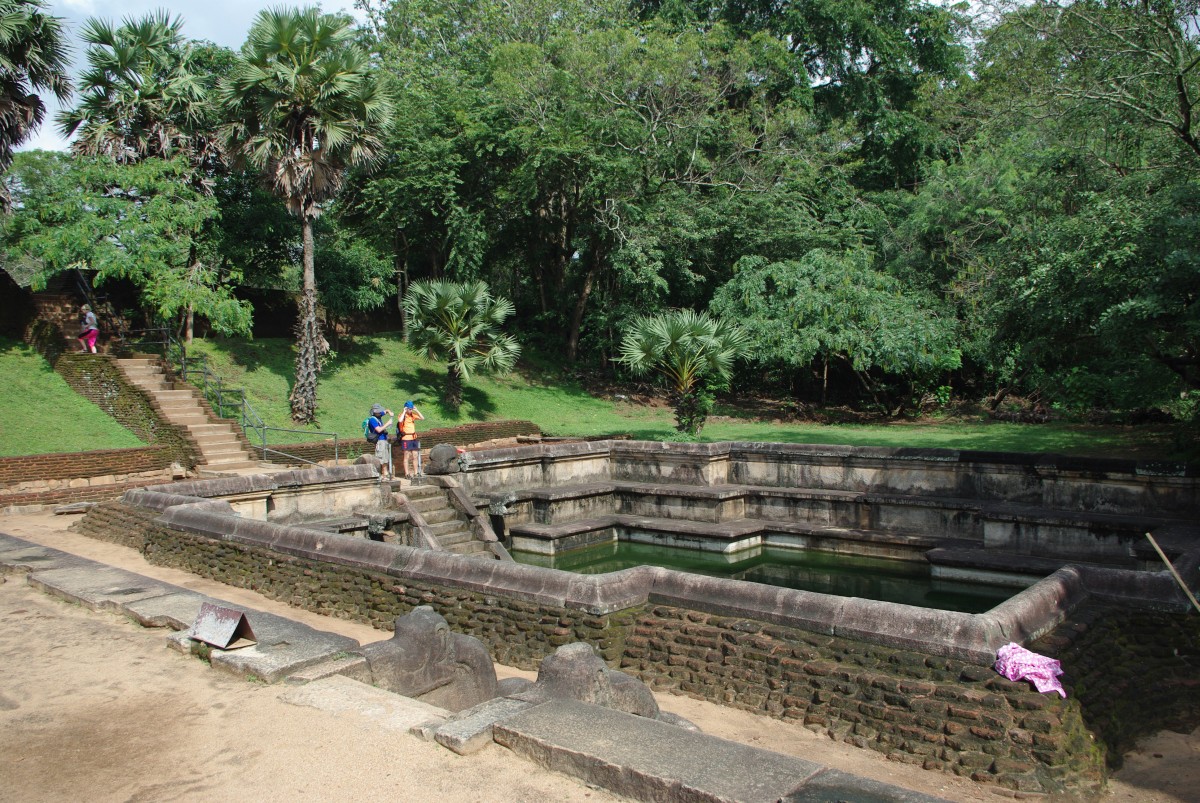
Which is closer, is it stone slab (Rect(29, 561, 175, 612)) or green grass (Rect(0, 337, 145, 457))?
stone slab (Rect(29, 561, 175, 612))

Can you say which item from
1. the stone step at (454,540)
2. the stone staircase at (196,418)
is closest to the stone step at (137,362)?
the stone staircase at (196,418)

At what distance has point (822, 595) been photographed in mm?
6664

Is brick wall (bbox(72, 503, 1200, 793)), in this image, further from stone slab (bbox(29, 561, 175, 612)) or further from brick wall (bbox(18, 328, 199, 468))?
brick wall (bbox(18, 328, 199, 468))

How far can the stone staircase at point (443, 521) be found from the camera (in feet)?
42.5

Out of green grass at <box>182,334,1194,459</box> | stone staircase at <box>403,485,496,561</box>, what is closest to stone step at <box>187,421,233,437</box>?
green grass at <box>182,334,1194,459</box>

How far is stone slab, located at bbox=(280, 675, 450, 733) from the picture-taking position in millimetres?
4711

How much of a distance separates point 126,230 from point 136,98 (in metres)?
3.80

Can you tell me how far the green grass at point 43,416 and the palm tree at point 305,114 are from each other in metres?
4.01

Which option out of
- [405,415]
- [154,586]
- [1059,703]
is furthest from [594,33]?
[1059,703]

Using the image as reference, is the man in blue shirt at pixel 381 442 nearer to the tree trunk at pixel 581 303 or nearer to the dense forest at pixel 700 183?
the dense forest at pixel 700 183

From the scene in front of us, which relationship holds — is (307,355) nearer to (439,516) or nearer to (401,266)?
(439,516)

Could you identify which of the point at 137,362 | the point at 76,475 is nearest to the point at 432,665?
the point at 76,475

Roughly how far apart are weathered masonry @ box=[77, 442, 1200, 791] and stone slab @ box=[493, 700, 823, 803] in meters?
2.12

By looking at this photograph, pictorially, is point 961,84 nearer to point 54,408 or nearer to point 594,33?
point 594,33
